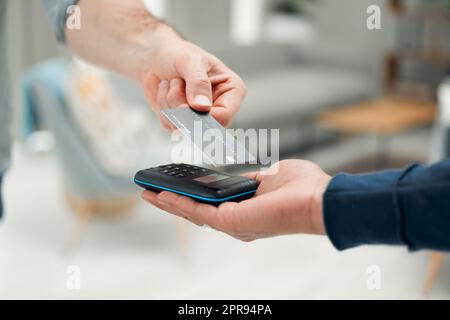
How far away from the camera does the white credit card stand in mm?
790

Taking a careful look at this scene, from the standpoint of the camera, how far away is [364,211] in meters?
0.67

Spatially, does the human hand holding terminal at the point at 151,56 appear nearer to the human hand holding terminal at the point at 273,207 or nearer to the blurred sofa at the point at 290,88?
the human hand holding terminal at the point at 273,207

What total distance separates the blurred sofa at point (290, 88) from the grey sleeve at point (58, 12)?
2.09 m

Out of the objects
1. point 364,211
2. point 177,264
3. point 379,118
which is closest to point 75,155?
point 177,264

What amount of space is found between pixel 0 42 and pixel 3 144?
169 mm

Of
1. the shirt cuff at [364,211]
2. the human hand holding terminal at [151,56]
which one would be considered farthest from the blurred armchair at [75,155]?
the shirt cuff at [364,211]

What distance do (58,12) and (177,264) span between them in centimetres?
146

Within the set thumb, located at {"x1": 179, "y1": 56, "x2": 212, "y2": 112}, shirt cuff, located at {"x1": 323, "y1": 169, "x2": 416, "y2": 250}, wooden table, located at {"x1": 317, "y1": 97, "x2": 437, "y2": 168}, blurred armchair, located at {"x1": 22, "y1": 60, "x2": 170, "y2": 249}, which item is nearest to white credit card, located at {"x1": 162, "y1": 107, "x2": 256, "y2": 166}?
thumb, located at {"x1": 179, "y1": 56, "x2": 212, "y2": 112}

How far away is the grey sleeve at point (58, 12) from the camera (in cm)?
97
